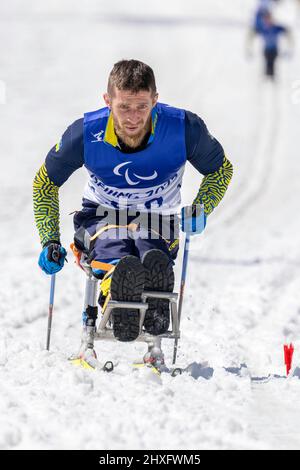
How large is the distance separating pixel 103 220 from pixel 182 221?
1.53 feet

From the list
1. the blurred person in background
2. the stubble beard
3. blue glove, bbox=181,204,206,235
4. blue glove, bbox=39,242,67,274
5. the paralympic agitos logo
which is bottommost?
blue glove, bbox=39,242,67,274

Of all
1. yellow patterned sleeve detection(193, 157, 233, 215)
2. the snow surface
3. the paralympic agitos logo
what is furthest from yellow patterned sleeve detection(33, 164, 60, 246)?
yellow patterned sleeve detection(193, 157, 233, 215)

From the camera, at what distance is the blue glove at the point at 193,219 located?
5.14m

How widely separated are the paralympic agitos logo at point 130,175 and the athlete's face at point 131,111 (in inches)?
6.0

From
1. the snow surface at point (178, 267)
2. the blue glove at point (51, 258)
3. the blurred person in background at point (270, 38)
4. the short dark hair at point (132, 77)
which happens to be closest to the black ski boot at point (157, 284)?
the snow surface at point (178, 267)

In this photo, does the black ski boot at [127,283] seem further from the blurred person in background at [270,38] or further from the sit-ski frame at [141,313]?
the blurred person in background at [270,38]

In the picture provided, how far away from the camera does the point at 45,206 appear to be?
525 cm

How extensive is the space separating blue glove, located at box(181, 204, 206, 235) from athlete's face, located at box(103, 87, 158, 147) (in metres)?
0.57

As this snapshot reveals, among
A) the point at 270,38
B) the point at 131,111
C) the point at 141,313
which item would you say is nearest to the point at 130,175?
the point at 131,111

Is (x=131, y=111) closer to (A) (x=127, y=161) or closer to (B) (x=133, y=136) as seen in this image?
(B) (x=133, y=136)

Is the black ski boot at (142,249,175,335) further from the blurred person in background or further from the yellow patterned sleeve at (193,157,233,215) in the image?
the blurred person in background

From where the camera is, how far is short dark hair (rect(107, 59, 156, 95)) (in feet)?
15.3
